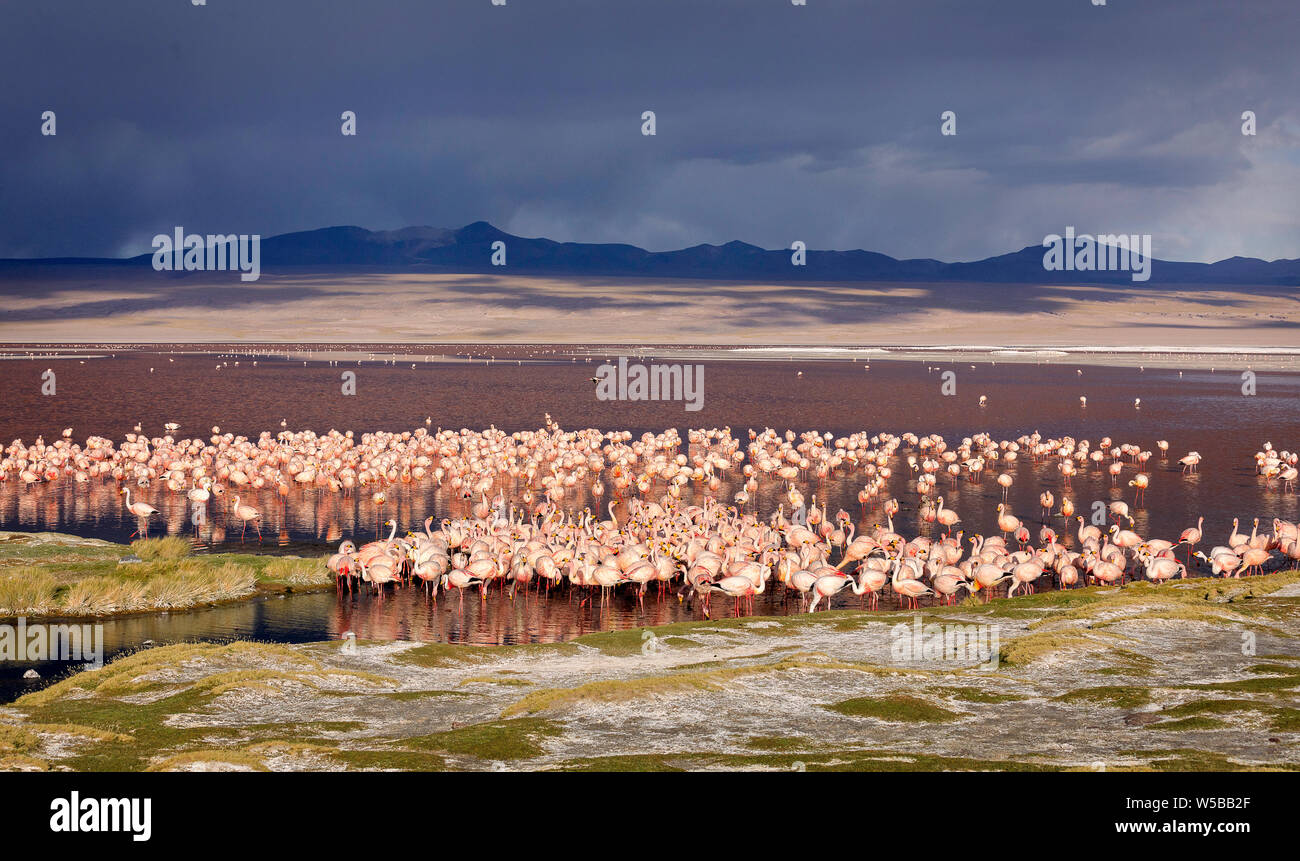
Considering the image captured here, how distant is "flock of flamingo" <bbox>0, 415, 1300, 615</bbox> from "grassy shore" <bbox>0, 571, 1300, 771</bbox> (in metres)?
3.78

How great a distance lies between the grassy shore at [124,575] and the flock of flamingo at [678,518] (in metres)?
1.51

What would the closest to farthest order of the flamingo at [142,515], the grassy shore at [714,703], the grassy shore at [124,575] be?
the grassy shore at [714,703], the grassy shore at [124,575], the flamingo at [142,515]

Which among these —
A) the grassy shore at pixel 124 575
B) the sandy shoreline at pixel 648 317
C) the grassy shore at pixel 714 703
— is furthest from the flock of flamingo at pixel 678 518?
the sandy shoreline at pixel 648 317

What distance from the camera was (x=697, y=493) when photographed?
3525cm

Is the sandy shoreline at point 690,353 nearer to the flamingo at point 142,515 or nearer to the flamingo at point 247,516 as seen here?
the flamingo at point 142,515

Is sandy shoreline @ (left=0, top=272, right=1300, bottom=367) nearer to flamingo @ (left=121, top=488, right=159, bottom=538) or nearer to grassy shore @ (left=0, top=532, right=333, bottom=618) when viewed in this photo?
flamingo @ (left=121, top=488, right=159, bottom=538)

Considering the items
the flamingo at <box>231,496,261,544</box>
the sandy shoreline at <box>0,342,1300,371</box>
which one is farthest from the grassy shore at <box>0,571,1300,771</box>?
the sandy shoreline at <box>0,342,1300,371</box>

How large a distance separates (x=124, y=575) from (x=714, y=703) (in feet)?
43.1

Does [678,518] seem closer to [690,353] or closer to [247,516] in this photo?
[247,516]

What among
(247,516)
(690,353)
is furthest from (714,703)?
(690,353)

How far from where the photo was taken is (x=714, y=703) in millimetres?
13336

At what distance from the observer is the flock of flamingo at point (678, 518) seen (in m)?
22.3
